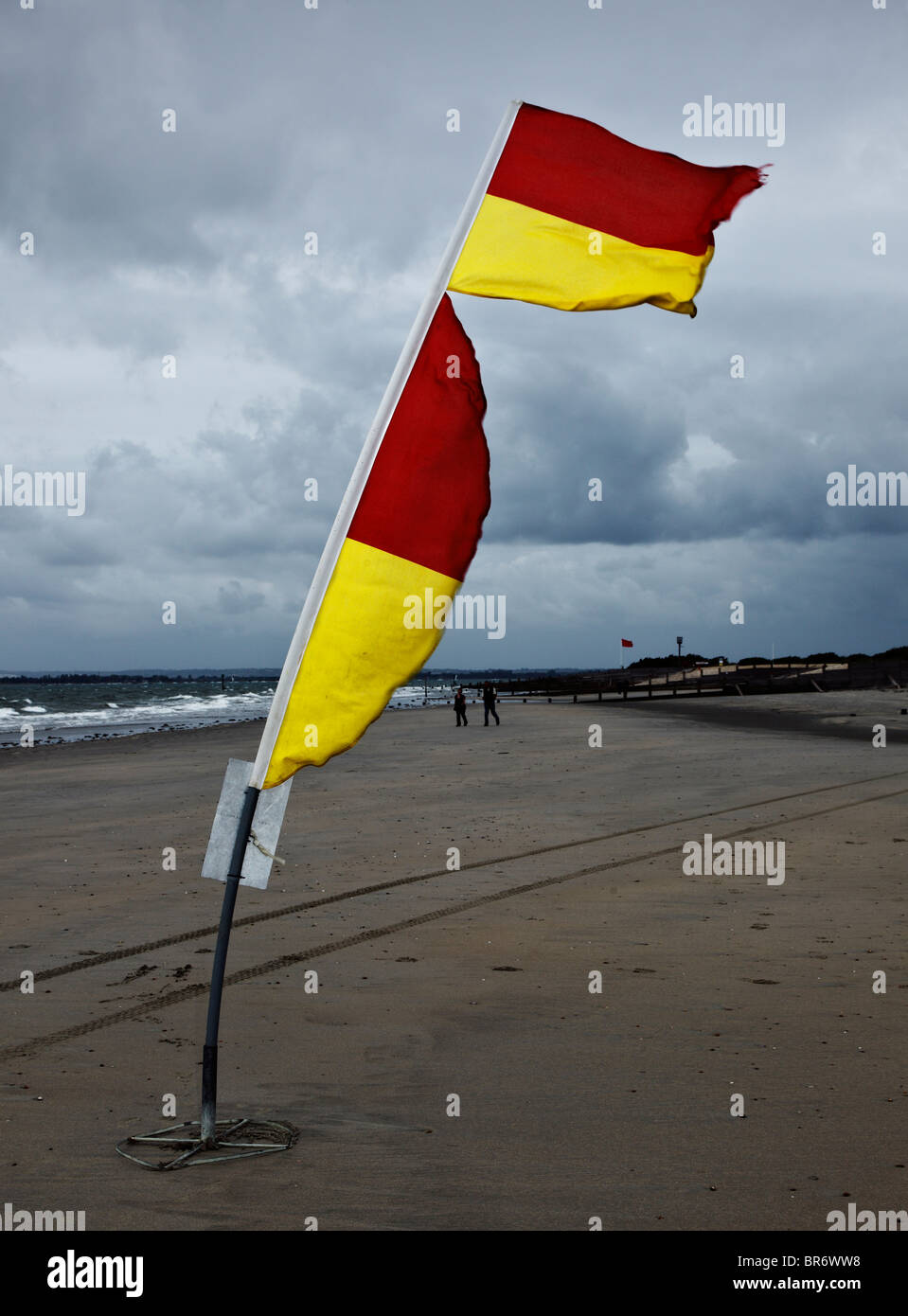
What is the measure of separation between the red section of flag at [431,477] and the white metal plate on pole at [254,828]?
1.26 meters

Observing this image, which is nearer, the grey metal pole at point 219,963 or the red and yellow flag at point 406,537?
the red and yellow flag at point 406,537

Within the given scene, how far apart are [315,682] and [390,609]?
1.51 ft

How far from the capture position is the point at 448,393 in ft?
14.9

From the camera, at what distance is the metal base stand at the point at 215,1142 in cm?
487

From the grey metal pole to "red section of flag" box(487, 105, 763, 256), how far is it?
2.94 metres

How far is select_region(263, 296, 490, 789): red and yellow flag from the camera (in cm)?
446

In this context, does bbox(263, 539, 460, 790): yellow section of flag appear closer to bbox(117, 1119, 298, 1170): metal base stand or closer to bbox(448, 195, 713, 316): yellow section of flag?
bbox(448, 195, 713, 316): yellow section of flag

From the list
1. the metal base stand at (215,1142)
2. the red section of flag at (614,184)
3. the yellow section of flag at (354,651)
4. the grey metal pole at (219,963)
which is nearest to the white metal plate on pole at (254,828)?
the grey metal pole at (219,963)

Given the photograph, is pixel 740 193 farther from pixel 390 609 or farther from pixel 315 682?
pixel 315 682

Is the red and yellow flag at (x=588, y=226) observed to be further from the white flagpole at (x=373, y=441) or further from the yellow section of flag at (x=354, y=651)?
the yellow section of flag at (x=354, y=651)

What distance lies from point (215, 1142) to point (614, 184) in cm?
477

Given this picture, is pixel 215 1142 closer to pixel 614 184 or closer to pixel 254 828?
pixel 254 828

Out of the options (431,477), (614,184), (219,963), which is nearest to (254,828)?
(219,963)

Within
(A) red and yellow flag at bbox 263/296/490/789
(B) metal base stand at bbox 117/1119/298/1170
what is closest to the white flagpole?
(A) red and yellow flag at bbox 263/296/490/789
